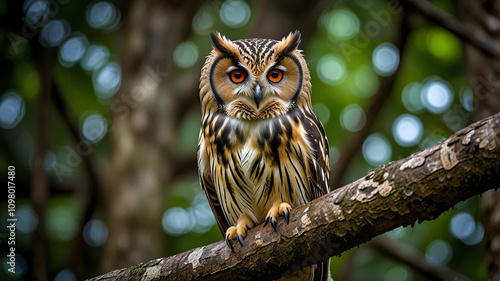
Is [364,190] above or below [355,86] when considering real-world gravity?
below

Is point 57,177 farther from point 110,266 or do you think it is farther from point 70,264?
point 110,266

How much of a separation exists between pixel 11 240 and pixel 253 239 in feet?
11.0

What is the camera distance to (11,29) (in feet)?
18.1

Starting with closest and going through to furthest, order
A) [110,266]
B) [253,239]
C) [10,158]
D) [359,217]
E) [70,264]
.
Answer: [359,217]
[253,239]
[110,266]
[70,264]
[10,158]

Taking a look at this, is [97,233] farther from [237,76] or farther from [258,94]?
[258,94]

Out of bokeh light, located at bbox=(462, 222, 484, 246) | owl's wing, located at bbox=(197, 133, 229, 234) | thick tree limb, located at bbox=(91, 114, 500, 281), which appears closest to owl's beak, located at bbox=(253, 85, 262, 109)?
owl's wing, located at bbox=(197, 133, 229, 234)

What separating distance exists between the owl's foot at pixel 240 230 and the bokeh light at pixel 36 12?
10.6ft

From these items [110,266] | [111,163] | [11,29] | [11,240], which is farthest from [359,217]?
[11,29]

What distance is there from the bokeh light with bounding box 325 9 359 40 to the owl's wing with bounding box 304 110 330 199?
3.22 meters

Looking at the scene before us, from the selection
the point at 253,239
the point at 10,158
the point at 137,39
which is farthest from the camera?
the point at 10,158

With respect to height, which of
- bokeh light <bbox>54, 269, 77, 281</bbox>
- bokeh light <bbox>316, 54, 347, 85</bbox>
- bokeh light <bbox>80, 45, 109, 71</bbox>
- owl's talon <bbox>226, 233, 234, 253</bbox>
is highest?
bokeh light <bbox>80, 45, 109, 71</bbox>

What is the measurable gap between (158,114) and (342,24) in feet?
8.38

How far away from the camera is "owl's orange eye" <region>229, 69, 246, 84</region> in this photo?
319cm

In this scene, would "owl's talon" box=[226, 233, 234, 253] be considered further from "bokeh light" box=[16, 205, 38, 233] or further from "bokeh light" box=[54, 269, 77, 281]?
"bokeh light" box=[16, 205, 38, 233]
